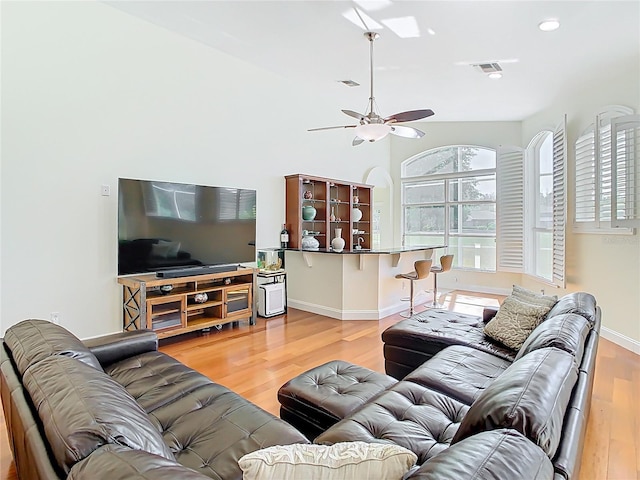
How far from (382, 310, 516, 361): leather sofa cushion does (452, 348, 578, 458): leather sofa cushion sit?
1281 mm

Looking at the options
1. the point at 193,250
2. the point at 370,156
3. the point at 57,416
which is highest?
the point at 370,156

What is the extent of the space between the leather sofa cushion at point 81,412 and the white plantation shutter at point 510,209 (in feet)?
22.2

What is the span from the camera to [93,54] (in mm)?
3818

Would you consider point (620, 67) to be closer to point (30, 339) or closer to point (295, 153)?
point (295, 153)

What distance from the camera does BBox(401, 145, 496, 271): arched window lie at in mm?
7139

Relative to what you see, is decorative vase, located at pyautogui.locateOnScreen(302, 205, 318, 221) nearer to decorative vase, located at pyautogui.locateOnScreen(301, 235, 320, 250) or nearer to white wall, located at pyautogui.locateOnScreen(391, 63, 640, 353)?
decorative vase, located at pyautogui.locateOnScreen(301, 235, 320, 250)

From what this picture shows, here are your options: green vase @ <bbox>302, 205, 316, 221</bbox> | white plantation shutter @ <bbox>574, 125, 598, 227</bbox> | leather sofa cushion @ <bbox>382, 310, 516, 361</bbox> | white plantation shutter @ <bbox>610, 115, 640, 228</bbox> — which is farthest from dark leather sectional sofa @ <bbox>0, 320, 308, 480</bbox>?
white plantation shutter @ <bbox>574, 125, 598, 227</bbox>

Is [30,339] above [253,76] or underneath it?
underneath

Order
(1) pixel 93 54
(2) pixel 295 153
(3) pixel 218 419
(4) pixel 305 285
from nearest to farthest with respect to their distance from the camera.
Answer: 1. (3) pixel 218 419
2. (1) pixel 93 54
3. (4) pixel 305 285
4. (2) pixel 295 153

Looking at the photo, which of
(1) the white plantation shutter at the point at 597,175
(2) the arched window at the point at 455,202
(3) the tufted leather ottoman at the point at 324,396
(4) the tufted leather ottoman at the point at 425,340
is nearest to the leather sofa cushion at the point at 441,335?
(4) the tufted leather ottoman at the point at 425,340

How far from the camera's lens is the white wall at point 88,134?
3.41m

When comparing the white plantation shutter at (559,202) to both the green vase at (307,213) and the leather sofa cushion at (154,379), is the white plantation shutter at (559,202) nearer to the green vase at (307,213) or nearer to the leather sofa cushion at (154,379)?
the green vase at (307,213)

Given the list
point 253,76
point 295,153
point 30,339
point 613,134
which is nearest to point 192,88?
point 253,76

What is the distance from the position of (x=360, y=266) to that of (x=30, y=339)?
12.3 feet
